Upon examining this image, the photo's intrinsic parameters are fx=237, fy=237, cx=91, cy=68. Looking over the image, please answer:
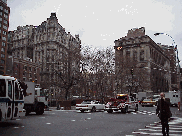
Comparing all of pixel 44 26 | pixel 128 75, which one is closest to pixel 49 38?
pixel 44 26

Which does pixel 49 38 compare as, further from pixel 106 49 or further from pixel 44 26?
pixel 106 49

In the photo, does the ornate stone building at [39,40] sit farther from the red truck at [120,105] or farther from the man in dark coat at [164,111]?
the man in dark coat at [164,111]

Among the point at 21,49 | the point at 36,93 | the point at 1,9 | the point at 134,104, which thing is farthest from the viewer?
the point at 21,49

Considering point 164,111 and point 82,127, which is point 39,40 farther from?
point 164,111

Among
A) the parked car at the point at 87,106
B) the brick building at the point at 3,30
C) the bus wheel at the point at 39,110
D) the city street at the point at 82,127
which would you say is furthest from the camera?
the brick building at the point at 3,30

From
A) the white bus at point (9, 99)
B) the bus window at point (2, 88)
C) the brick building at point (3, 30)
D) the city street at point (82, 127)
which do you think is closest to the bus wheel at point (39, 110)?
the city street at point (82, 127)

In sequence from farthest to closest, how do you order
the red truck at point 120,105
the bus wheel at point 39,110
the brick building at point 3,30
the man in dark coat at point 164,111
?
the brick building at point 3,30
the red truck at point 120,105
the bus wheel at point 39,110
the man in dark coat at point 164,111

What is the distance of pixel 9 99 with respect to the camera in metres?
13.2

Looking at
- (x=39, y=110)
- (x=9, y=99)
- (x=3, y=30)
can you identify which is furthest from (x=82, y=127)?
(x=3, y=30)

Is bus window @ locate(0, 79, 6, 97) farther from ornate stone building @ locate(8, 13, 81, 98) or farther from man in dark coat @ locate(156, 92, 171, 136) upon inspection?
ornate stone building @ locate(8, 13, 81, 98)

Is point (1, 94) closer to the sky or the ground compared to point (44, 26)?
closer to the ground

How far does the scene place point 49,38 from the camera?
10162 centimetres

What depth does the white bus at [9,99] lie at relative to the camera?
12.8 m

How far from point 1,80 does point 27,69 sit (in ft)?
254
